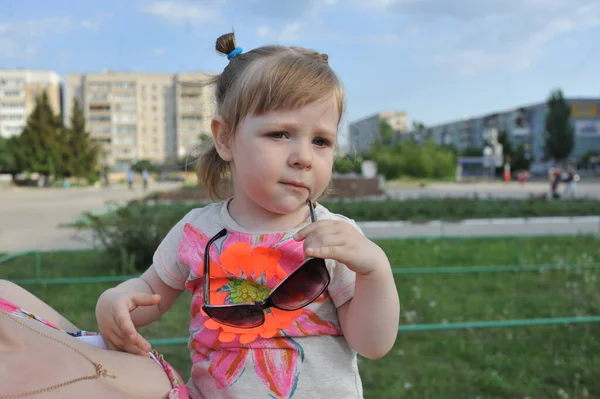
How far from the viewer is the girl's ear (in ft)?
4.75

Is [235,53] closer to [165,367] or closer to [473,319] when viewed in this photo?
[165,367]

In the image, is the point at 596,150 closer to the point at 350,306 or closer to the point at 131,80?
the point at 131,80

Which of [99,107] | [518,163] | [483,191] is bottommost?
[483,191]

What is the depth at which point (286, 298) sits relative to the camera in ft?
4.14

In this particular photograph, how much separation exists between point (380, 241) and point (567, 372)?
4624 mm

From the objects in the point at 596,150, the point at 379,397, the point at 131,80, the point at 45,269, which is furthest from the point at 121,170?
the point at 379,397

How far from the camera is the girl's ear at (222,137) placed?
1446 millimetres

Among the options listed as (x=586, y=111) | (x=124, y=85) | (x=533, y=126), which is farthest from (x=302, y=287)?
(x=124, y=85)

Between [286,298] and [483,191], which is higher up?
[286,298]

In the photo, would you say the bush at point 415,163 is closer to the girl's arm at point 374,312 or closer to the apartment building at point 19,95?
the girl's arm at point 374,312

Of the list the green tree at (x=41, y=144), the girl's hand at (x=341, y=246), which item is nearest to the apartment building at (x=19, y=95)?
the green tree at (x=41, y=144)

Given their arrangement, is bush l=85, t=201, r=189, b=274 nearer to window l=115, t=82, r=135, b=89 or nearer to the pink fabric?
the pink fabric

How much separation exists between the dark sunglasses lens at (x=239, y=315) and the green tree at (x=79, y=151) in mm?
48978

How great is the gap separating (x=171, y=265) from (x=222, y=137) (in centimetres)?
36
